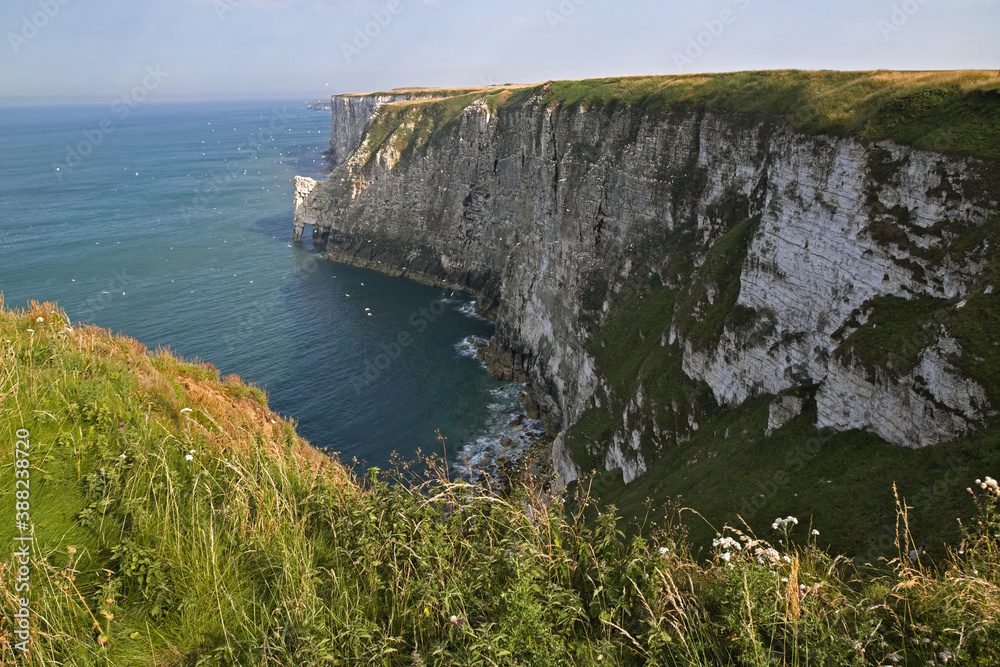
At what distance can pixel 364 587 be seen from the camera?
7422mm

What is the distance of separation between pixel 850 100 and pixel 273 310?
6339 centimetres

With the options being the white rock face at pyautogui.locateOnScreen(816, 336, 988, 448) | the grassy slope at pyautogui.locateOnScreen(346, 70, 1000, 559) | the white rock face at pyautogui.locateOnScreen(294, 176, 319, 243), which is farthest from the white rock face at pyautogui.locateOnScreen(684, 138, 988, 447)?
the white rock face at pyautogui.locateOnScreen(294, 176, 319, 243)

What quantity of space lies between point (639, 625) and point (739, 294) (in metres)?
26.8

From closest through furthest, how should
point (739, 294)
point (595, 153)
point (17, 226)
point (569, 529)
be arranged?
point (569, 529)
point (739, 294)
point (595, 153)
point (17, 226)

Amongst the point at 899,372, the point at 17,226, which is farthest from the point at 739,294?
the point at 17,226

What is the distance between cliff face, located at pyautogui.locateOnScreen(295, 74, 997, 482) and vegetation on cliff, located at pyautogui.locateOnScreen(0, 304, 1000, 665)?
14.3 m

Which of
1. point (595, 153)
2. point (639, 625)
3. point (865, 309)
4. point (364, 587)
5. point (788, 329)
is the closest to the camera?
point (639, 625)

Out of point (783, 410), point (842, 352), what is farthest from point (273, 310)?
point (842, 352)

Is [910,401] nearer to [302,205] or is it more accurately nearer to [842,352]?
[842,352]

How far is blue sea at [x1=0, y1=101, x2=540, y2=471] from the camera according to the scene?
5091 cm

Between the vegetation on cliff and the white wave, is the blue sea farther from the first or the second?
the vegetation on cliff

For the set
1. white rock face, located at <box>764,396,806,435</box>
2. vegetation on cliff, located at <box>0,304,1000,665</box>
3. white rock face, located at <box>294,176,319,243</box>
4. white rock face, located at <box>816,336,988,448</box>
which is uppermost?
white rock face, located at <box>294,176,319,243</box>

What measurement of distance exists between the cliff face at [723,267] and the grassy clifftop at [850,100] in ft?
2.24

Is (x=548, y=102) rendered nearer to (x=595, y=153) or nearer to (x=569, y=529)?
(x=595, y=153)
